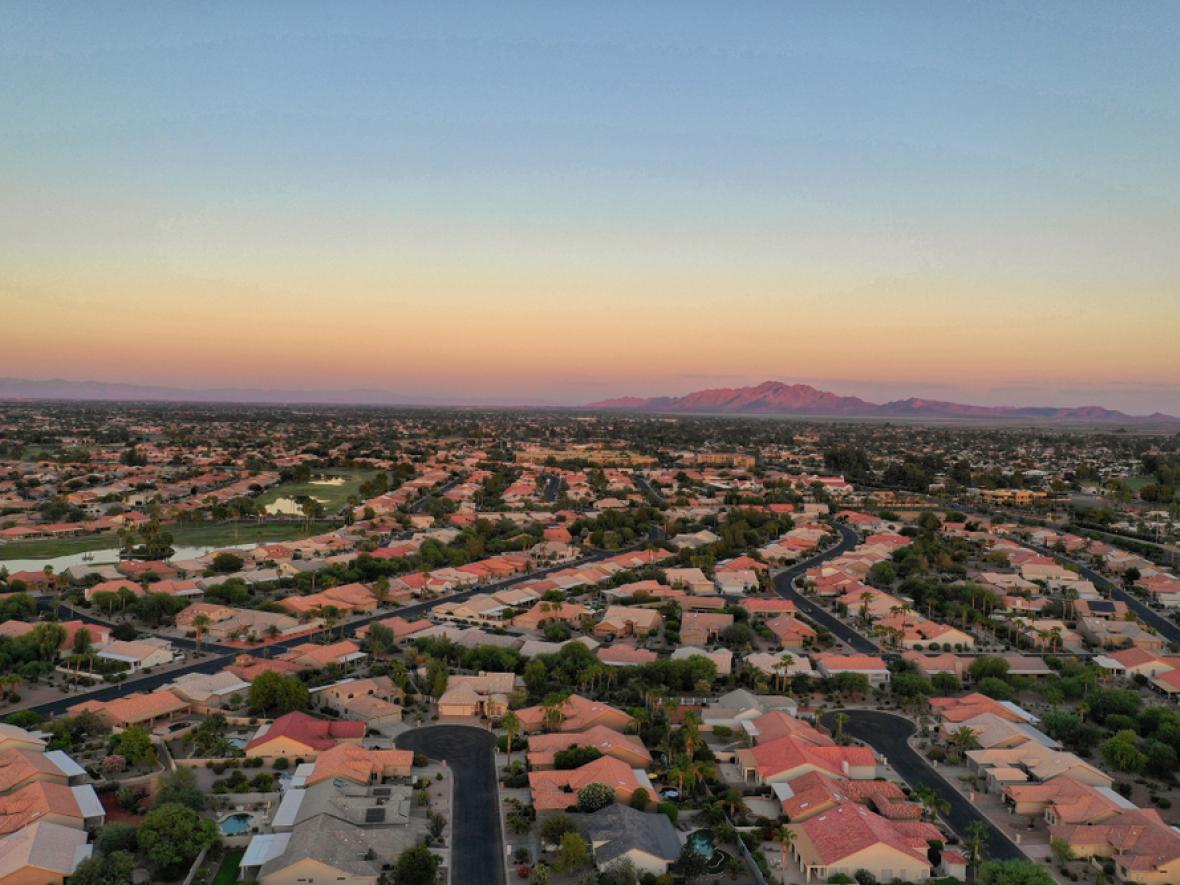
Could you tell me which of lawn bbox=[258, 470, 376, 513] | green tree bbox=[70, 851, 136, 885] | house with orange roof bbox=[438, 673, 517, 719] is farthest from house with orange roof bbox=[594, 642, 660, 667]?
lawn bbox=[258, 470, 376, 513]

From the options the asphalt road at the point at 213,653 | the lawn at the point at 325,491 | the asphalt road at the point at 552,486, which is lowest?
Answer: the asphalt road at the point at 213,653

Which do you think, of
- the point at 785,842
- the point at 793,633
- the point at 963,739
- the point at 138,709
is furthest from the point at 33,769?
the point at 793,633

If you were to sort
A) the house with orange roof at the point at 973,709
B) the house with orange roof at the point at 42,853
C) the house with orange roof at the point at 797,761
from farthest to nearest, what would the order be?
the house with orange roof at the point at 973,709 < the house with orange roof at the point at 797,761 < the house with orange roof at the point at 42,853

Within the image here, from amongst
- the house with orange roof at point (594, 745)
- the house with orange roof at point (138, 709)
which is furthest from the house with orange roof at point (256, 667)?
the house with orange roof at point (594, 745)

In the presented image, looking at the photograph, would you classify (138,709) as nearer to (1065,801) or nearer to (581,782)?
(581,782)

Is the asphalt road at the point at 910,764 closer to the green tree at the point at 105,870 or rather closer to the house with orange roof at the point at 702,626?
the house with orange roof at the point at 702,626

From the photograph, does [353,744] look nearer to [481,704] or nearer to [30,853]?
[481,704]

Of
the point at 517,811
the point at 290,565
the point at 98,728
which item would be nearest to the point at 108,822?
the point at 98,728

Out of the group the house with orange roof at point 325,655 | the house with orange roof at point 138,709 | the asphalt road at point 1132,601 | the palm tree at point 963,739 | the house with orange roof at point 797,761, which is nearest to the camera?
the house with orange roof at point 797,761
